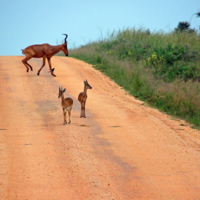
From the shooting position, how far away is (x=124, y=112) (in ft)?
34.0

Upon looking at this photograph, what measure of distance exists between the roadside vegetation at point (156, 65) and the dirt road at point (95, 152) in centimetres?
108

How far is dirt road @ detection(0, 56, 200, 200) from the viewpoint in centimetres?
534

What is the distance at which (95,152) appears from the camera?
22.6 feet

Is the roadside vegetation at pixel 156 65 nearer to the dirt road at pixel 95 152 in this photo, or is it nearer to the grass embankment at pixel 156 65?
the grass embankment at pixel 156 65

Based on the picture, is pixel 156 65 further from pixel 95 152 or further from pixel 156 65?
pixel 95 152

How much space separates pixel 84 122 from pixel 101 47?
547 inches

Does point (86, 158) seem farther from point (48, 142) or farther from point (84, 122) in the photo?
point (84, 122)

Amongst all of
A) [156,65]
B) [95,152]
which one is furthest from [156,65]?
[95,152]

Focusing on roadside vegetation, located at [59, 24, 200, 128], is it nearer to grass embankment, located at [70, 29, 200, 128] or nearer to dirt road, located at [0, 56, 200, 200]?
grass embankment, located at [70, 29, 200, 128]

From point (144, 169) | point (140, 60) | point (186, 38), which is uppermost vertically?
point (186, 38)

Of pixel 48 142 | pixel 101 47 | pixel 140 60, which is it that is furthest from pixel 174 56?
pixel 48 142

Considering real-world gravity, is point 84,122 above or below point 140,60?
below

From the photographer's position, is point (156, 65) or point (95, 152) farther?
point (156, 65)

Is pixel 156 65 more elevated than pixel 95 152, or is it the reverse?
pixel 156 65
